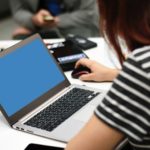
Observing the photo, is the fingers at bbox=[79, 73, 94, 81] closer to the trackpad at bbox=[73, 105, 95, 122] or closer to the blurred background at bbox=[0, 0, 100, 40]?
the trackpad at bbox=[73, 105, 95, 122]

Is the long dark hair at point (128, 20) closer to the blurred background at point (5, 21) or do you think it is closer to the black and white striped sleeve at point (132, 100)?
the black and white striped sleeve at point (132, 100)

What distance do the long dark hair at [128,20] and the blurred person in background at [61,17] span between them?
5.23 feet

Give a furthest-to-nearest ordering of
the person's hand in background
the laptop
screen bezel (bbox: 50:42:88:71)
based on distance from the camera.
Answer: the person's hand in background < screen bezel (bbox: 50:42:88:71) < the laptop

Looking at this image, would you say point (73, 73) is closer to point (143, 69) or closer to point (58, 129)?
point (58, 129)

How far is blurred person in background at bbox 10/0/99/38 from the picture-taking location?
245 centimetres

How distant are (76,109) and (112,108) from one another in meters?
0.45

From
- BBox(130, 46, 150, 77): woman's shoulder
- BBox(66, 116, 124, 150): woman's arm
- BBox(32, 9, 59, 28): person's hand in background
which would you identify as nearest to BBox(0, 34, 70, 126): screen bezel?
BBox(66, 116, 124, 150): woman's arm

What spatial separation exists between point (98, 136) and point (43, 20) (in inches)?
66.2

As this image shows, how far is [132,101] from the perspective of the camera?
74cm

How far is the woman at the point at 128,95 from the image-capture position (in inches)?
28.9

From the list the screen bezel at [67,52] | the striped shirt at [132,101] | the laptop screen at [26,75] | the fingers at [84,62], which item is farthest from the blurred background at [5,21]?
A: the striped shirt at [132,101]

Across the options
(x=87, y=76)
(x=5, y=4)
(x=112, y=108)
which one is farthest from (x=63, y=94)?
(x=5, y=4)

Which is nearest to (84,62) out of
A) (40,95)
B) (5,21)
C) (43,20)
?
(40,95)

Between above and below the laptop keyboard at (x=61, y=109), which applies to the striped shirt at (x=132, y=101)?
above
